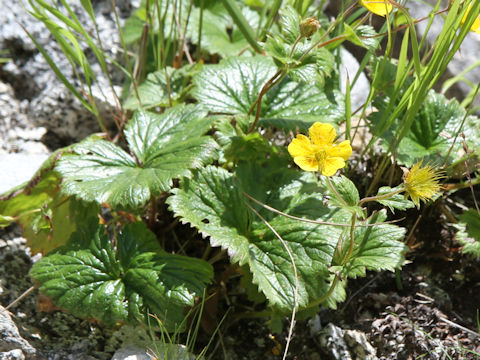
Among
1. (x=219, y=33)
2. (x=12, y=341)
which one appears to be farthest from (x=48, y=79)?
(x=12, y=341)

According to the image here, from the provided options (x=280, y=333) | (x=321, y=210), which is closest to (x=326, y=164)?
(x=321, y=210)

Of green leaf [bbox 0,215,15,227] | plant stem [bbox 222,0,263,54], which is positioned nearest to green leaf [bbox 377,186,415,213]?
plant stem [bbox 222,0,263,54]

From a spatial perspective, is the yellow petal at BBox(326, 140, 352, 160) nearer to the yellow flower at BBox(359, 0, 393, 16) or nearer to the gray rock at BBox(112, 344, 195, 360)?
the yellow flower at BBox(359, 0, 393, 16)

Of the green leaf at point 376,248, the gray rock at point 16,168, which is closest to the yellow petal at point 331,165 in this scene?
the green leaf at point 376,248

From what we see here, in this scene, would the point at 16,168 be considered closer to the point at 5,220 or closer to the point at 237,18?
the point at 5,220

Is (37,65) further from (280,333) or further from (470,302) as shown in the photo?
(470,302)

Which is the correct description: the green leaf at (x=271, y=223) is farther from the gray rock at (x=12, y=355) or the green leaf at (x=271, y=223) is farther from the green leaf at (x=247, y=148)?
the gray rock at (x=12, y=355)
